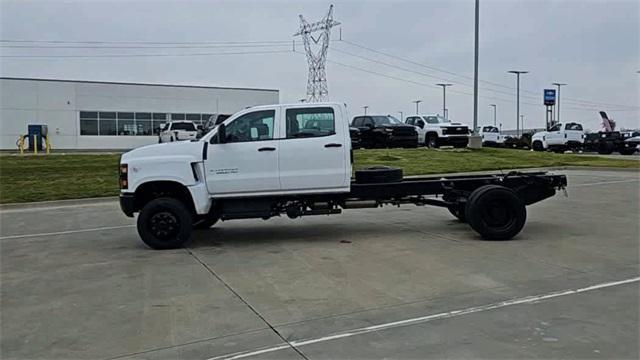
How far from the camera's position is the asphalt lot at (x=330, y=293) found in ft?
16.6

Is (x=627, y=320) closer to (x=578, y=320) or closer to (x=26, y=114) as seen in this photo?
(x=578, y=320)

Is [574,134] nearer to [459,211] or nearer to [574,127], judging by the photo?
[574,127]

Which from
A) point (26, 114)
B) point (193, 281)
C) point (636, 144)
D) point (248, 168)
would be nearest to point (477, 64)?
point (636, 144)

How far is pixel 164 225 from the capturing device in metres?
9.48

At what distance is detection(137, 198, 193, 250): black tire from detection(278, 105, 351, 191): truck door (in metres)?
1.67

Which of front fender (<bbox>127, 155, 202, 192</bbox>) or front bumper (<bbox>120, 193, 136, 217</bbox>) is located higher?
front fender (<bbox>127, 155, 202, 192</bbox>)

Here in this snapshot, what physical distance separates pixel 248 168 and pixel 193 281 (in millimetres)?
2618

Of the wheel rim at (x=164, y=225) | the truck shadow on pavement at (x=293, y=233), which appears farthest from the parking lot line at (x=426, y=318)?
the wheel rim at (x=164, y=225)

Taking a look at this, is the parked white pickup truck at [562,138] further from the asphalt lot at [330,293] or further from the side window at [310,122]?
the side window at [310,122]

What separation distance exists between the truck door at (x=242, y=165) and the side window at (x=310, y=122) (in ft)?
1.09

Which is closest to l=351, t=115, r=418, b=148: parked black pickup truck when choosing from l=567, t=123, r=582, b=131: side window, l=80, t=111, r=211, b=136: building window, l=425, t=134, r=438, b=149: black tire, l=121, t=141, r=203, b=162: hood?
l=425, t=134, r=438, b=149: black tire

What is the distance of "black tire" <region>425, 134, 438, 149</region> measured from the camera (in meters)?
32.2

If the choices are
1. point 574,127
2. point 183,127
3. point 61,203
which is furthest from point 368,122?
point 574,127

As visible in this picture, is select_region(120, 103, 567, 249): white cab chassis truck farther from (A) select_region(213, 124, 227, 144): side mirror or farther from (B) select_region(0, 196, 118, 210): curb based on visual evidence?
(B) select_region(0, 196, 118, 210): curb
